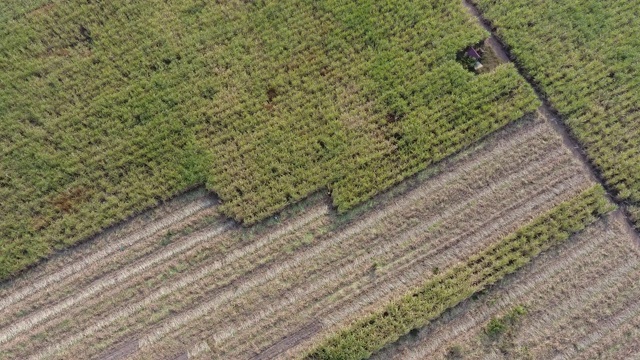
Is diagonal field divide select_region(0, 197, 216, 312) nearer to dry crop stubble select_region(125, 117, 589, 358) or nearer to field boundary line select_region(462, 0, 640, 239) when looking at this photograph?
dry crop stubble select_region(125, 117, 589, 358)

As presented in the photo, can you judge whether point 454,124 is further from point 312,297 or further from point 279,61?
point 312,297

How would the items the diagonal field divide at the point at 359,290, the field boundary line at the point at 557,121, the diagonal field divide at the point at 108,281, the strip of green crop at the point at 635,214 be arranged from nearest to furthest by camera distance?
the diagonal field divide at the point at 108,281, the diagonal field divide at the point at 359,290, the strip of green crop at the point at 635,214, the field boundary line at the point at 557,121

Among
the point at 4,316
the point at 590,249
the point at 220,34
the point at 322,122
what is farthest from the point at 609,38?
the point at 4,316

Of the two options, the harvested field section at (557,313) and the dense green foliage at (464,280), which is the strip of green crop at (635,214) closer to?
the harvested field section at (557,313)

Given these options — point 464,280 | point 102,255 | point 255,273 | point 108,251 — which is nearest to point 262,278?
point 255,273

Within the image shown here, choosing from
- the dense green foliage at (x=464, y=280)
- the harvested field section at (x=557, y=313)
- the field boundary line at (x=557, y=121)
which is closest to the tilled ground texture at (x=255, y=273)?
the dense green foliage at (x=464, y=280)

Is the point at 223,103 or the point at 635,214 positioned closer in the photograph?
the point at 635,214

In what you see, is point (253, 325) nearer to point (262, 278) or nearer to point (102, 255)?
point (262, 278)
